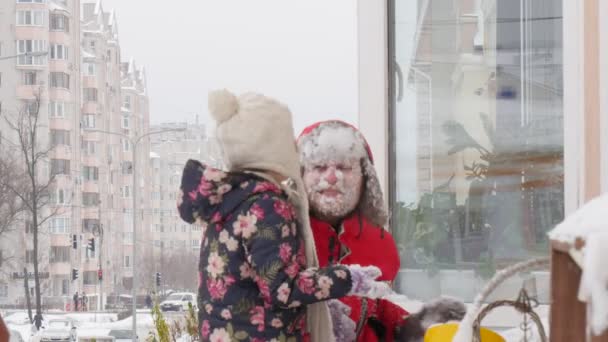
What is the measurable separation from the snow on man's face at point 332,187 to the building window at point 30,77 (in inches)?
349

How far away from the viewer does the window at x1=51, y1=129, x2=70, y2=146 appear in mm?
10156

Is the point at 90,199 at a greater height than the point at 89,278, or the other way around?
the point at 90,199

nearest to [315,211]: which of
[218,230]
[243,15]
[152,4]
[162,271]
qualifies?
[218,230]

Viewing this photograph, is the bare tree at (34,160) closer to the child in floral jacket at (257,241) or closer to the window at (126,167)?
the window at (126,167)

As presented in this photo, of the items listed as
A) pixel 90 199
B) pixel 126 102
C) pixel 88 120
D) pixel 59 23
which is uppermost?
pixel 59 23

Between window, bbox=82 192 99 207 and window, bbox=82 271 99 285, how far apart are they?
747mm

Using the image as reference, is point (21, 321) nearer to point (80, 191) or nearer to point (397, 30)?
point (80, 191)

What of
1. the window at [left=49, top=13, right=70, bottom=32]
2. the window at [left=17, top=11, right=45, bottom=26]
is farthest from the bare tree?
the window at [left=49, top=13, right=70, bottom=32]

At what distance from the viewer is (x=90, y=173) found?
35.1 feet

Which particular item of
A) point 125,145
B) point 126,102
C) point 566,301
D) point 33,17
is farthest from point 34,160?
point 566,301

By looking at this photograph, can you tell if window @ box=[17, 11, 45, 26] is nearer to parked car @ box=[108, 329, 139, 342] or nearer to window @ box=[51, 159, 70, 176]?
window @ box=[51, 159, 70, 176]

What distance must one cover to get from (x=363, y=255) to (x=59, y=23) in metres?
9.64

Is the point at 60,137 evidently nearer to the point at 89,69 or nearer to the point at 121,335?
the point at 89,69

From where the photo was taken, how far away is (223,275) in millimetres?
1296
